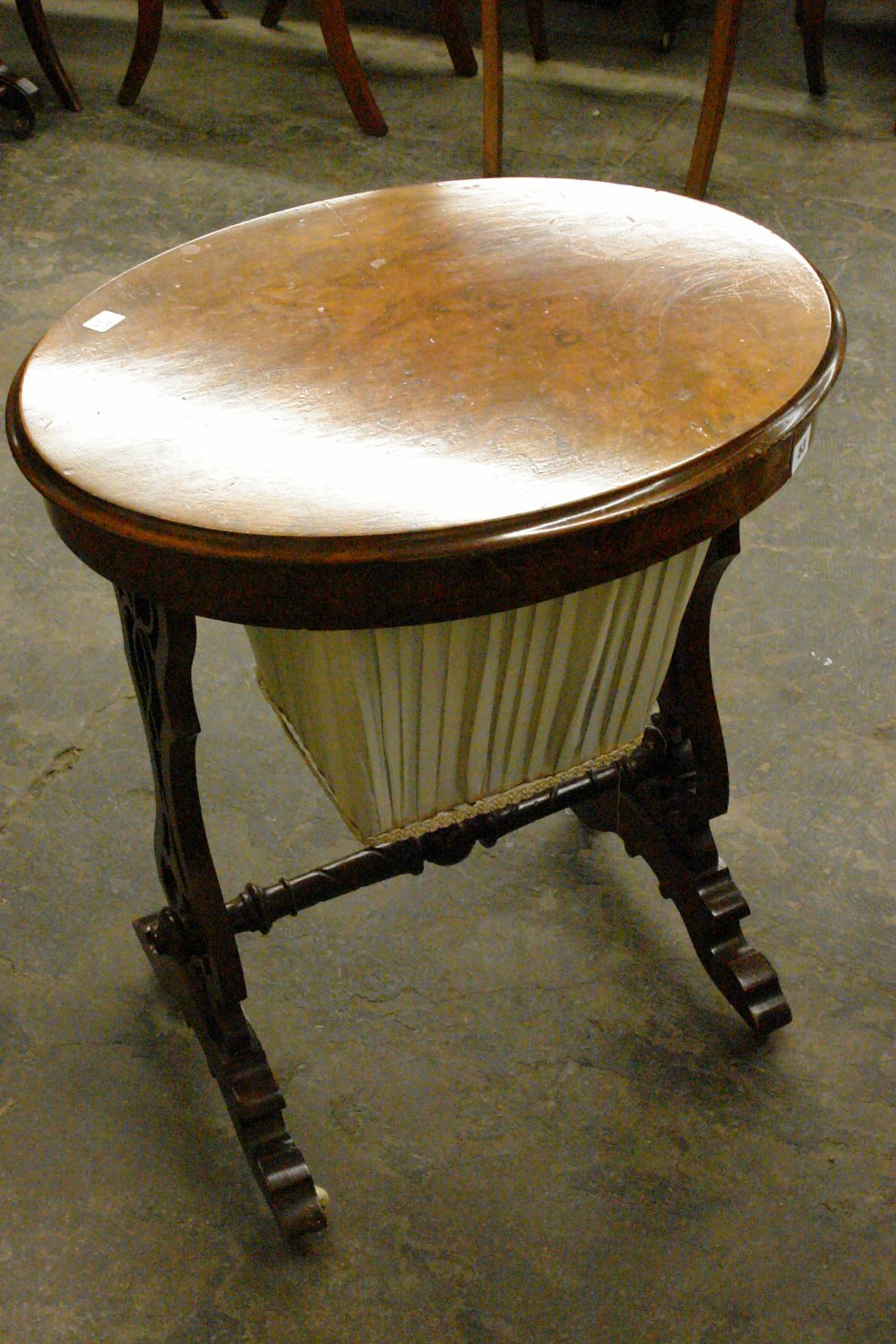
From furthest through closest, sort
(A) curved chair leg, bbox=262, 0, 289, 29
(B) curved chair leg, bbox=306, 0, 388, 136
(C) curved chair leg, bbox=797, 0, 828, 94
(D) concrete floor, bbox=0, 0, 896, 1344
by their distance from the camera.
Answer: (A) curved chair leg, bbox=262, 0, 289, 29 < (C) curved chair leg, bbox=797, 0, 828, 94 < (B) curved chair leg, bbox=306, 0, 388, 136 < (D) concrete floor, bbox=0, 0, 896, 1344

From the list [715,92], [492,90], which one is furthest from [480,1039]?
[492,90]

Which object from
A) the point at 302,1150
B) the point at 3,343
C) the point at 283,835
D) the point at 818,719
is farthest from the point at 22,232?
the point at 302,1150

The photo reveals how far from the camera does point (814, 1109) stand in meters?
1.56

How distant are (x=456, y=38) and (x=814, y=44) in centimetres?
116

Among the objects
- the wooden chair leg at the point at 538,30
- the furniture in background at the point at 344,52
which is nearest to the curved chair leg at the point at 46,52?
the furniture in background at the point at 344,52

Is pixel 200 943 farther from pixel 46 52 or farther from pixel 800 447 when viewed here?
pixel 46 52

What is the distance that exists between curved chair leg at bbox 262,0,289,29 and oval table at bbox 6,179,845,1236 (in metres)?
3.79

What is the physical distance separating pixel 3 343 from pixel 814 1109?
2421 mm

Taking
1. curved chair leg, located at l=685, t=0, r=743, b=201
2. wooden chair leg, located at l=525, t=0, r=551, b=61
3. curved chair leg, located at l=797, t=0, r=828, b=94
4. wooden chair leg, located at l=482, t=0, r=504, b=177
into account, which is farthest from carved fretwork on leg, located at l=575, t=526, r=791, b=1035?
wooden chair leg, located at l=525, t=0, r=551, b=61

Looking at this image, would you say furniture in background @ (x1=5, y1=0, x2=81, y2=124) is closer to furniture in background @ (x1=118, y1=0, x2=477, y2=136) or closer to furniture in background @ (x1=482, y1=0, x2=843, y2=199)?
furniture in background @ (x1=118, y1=0, x2=477, y2=136)

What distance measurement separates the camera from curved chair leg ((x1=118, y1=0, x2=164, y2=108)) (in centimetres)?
414

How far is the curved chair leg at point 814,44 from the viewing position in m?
3.99

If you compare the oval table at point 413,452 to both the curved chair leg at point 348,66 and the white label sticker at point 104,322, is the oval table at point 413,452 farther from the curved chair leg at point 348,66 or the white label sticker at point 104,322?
the curved chair leg at point 348,66

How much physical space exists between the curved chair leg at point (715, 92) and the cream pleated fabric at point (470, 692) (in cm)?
252
